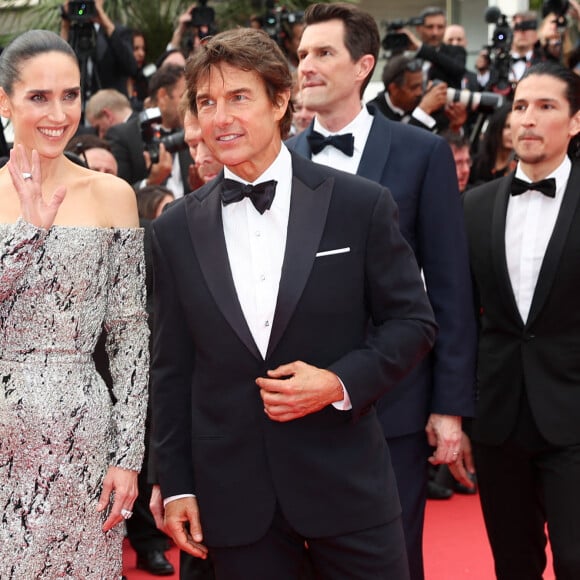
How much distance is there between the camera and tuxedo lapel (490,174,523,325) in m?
3.38

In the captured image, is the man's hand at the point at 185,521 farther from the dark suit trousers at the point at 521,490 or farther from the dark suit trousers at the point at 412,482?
the dark suit trousers at the point at 521,490

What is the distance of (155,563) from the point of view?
15.3 ft

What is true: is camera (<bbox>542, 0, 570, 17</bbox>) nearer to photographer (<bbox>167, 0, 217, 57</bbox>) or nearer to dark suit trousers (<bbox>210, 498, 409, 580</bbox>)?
photographer (<bbox>167, 0, 217, 57</bbox>)

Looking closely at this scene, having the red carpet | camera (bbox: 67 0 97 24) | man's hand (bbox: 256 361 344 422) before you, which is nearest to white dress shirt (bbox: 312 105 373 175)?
man's hand (bbox: 256 361 344 422)

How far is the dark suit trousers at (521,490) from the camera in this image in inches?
129

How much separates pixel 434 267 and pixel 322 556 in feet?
3.53

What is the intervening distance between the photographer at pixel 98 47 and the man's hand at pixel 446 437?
15.5 feet

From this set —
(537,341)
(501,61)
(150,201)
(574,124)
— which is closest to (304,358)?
(537,341)

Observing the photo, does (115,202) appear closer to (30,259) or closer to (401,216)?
(30,259)

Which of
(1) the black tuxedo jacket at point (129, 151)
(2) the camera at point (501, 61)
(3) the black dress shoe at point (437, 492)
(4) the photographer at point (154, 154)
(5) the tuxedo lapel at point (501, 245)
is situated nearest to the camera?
(5) the tuxedo lapel at point (501, 245)

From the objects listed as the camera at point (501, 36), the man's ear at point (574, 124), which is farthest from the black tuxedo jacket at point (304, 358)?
the camera at point (501, 36)

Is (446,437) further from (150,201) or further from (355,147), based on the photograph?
(150,201)

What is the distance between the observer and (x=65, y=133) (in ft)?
8.38

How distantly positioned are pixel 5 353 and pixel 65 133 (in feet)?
1.77
